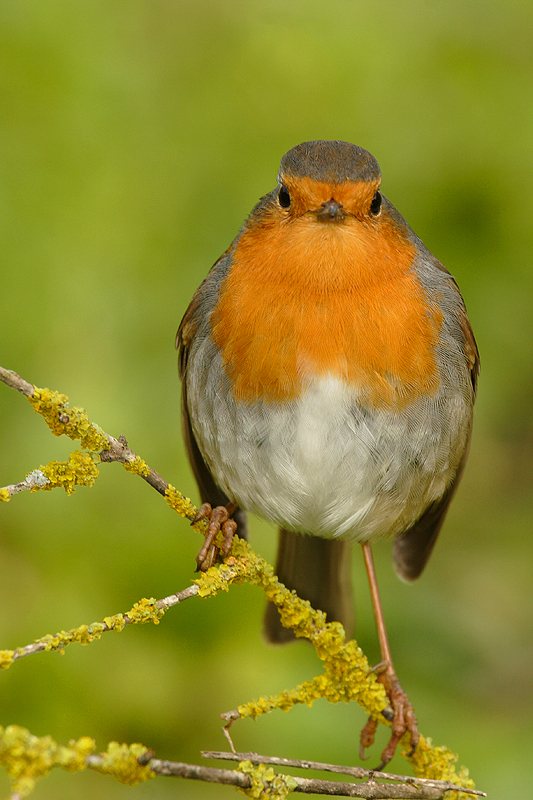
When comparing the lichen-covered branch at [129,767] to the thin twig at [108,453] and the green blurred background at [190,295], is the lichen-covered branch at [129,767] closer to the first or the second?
the thin twig at [108,453]

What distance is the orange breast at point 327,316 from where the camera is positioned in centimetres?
258

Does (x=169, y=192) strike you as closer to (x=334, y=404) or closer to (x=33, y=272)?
(x=33, y=272)

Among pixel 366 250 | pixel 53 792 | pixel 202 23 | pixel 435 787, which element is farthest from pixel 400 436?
pixel 202 23

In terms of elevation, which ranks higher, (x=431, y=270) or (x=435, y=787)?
(x=431, y=270)

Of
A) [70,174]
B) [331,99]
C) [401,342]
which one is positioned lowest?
[401,342]

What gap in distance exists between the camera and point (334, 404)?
8.57 feet

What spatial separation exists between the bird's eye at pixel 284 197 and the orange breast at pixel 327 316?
53 millimetres

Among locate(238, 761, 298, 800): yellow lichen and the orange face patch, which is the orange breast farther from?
locate(238, 761, 298, 800): yellow lichen

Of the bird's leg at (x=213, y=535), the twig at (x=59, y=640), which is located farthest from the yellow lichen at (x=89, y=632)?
the bird's leg at (x=213, y=535)

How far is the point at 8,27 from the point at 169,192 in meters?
0.97

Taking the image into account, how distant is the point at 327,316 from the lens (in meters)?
2.58

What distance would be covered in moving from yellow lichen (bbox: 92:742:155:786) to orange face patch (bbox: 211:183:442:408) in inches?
56.3

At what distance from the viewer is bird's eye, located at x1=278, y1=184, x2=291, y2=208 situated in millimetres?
2678

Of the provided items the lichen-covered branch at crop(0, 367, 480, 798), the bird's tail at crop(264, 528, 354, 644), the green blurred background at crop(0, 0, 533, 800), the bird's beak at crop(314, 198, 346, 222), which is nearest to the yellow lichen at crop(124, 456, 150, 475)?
the lichen-covered branch at crop(0, 367, 480, 798)
